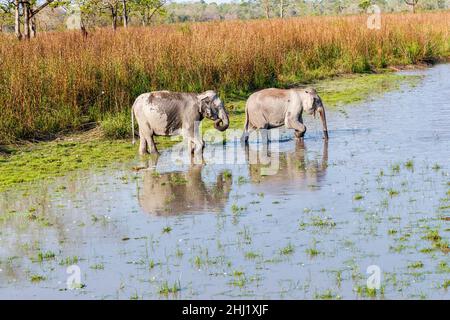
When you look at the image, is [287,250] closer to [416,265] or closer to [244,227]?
[244,227]

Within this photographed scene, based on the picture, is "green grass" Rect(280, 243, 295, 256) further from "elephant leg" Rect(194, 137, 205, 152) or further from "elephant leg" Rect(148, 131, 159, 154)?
"elephant leg" Rect(148, 131, 159, 154)

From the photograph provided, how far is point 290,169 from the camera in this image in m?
11.4

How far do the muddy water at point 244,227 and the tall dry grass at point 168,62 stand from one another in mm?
3035

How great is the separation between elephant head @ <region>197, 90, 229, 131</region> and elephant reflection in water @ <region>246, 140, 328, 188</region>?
0.58 metres

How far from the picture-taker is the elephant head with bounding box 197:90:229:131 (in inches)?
494

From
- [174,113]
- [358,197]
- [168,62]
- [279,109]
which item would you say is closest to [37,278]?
[358,197]

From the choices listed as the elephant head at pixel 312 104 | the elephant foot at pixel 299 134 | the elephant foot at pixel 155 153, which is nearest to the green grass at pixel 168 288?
the elephant foot at pixel 155 153

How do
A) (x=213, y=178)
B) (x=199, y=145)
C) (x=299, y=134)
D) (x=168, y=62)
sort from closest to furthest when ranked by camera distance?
1. (x=213, y=178)
2. (x=199, y=145)
3. (x=299, y=134)
4. (x=168, y=62)

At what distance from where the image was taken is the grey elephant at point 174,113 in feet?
40.8

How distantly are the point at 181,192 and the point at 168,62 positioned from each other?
742cm

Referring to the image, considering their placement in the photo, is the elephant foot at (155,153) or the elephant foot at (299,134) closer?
the elephant foot at (155,153)

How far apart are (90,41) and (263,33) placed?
200 inches

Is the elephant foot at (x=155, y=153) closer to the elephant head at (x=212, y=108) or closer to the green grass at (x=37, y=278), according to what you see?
the elephant head at (x=212, y=108)

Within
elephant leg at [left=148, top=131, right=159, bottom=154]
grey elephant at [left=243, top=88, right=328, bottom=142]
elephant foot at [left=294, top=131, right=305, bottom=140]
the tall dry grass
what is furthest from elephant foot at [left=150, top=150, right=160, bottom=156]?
the tall dry grass
